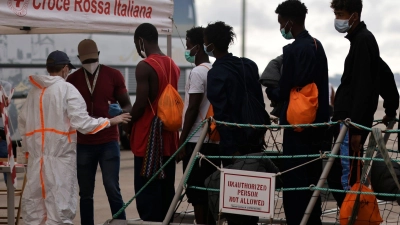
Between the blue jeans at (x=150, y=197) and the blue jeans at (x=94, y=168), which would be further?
the blue jeans at (x=94, y=168)

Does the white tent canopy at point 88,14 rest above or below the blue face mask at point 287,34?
above

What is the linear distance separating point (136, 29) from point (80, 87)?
2.50 feet

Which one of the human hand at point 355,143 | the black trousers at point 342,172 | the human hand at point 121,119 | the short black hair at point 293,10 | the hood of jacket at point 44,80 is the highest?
the short black hair at point 293,10

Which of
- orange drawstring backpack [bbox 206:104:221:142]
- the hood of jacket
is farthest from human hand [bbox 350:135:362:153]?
the hood of jacket

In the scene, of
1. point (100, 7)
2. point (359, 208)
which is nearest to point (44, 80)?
point (100, 7)

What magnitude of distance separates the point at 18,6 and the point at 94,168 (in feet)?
5.61

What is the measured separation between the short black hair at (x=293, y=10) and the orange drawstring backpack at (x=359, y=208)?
1.41 meters

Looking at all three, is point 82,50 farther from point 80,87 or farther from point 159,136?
Answer: point 159,136

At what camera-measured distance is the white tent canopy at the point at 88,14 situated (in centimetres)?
698

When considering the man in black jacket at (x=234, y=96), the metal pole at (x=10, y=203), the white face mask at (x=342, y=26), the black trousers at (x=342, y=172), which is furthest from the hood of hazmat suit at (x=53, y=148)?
the white face mask at (x=342, y=26)

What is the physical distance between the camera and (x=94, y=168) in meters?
7.74

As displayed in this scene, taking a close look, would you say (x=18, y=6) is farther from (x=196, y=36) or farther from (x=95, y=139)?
(x=196, y=36)

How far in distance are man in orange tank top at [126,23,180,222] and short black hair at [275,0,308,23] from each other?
1.40m

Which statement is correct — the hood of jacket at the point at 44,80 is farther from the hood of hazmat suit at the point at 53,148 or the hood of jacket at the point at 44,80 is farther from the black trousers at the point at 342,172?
the black trousers at the point at 342,172
